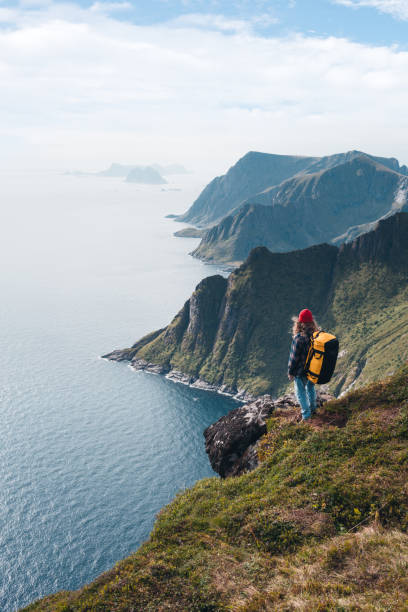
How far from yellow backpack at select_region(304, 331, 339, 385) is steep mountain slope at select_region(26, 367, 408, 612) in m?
3.95

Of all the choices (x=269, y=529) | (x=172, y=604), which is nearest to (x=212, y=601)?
(x=172, y=604)

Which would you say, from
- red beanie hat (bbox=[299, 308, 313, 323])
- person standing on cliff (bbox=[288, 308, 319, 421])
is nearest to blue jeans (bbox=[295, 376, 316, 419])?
person standing on cliff (bbox=[288, 308, 319, 421])

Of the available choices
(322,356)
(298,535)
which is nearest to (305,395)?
(322,356)

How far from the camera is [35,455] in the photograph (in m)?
148

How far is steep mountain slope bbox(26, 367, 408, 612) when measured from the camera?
1360cm

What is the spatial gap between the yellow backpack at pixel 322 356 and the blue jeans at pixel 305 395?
1.47 meters

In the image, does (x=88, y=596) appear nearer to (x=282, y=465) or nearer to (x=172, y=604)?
(x=172, y=604)

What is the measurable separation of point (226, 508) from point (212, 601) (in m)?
6.50

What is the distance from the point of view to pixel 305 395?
2305 cm

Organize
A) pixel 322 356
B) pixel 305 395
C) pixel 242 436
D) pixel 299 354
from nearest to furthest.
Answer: pixel 322 356
pixel 299 354
pixel 305 395
pixel 242 436

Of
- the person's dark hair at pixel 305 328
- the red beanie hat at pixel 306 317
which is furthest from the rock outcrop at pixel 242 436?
the red beanie hat at pixel 306 317

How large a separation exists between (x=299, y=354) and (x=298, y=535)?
8604mm

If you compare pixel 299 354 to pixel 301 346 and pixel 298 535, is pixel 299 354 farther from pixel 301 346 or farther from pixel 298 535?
pixel 298 535

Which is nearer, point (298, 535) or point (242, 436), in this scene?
point (298, 535)
